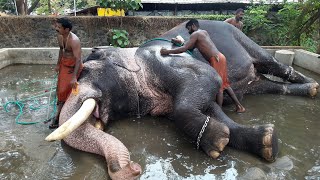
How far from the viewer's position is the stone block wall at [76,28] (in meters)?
12.4

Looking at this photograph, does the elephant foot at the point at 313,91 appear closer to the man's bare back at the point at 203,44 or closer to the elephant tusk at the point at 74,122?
the man's bare back at the point at 203,44

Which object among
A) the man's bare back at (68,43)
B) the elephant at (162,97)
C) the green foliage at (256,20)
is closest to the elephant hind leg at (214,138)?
the elephant at (162,97)

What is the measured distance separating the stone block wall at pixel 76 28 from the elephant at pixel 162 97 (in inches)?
290

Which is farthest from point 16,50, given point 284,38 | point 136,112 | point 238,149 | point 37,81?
point 284,38

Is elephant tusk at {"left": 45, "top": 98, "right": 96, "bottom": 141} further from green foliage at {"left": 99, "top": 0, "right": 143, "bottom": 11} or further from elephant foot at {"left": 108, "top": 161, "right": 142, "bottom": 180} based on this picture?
green foliage at {"left": 99, "top": 0, "right": 143, "bottom": 11}

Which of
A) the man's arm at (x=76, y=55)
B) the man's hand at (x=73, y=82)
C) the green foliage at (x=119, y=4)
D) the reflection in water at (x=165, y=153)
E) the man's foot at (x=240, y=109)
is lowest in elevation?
the reflection in water at (x=165, y=153)

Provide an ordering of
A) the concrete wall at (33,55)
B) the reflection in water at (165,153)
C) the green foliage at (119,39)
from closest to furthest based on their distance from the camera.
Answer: the reflection in water at (165,153), the concrete wall at (33,55), the green foliage at (119,39)

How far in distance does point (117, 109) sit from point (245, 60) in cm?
252

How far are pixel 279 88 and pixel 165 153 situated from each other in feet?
10.8

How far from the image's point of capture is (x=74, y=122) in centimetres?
312

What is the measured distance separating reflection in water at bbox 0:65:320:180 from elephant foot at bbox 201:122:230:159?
0.34 ft

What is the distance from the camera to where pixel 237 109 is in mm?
4887

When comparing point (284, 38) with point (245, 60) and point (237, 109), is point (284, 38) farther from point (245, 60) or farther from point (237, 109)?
point (237, 109)

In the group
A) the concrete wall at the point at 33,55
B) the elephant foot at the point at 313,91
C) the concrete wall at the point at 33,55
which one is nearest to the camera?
the elephant foot at the point at 313,91
